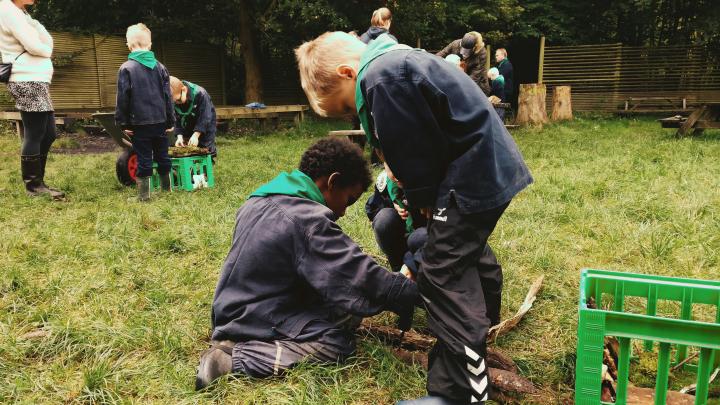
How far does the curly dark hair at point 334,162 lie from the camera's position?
2.38 meters

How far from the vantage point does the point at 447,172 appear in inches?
76.1

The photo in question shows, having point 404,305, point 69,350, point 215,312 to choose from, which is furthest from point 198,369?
point 404,305

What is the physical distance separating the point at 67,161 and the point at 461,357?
327 inches

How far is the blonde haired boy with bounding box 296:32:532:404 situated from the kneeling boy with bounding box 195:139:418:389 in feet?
0.96

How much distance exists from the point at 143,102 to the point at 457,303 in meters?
4.52

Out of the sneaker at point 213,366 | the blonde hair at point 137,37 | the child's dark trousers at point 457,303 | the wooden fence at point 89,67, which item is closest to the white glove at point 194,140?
the blonde hair at point 137,37

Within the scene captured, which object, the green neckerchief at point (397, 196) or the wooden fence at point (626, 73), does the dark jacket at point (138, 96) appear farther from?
the wooden fence at point (626, 73)

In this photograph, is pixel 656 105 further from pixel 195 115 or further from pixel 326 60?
pixel 326 60

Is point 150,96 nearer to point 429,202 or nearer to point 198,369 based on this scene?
point 198,369

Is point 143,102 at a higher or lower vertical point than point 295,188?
higher

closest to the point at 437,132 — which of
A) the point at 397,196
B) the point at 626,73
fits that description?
the point at 397,196

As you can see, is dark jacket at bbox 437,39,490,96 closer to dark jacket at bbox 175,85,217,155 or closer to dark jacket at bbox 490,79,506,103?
dark jacket at bbox 490,79,506,103

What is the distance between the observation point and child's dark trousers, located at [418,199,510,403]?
1.89 meters

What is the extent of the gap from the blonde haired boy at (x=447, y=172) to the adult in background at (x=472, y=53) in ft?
18.1
